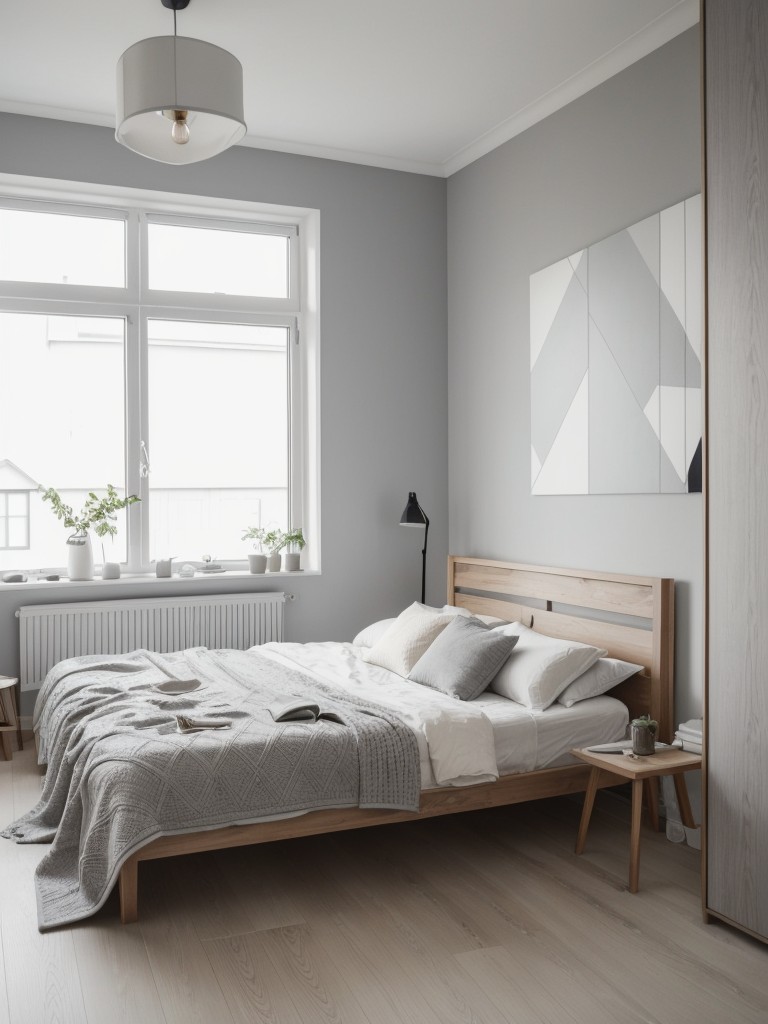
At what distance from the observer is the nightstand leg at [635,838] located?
286 cm

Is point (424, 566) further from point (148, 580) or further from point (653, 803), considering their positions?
point (653, 803)

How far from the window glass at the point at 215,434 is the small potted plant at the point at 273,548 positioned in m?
0.15

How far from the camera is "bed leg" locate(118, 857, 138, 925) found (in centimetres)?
262

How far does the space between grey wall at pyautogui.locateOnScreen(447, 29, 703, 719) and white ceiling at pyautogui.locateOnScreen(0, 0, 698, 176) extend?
0.14 m

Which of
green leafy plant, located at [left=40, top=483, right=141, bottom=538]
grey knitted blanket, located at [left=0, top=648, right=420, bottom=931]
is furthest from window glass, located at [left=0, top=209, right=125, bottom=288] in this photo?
grey knitted blanket, located at [left=0, top=648, right=420, bottom=931]

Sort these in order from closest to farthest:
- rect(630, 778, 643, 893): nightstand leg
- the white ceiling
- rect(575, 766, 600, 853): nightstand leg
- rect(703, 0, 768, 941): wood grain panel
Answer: rect(703, 0, 768, 941): wood grain panel, rect(630, 778, 643, 893): nightstand leg, rect(575, 766, 600, 853): nightstand leg, the white ceiling

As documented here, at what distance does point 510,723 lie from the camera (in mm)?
3246

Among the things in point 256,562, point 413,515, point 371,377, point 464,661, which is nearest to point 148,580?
point 256,562

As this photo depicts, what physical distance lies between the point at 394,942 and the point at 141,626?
2593 millimetres

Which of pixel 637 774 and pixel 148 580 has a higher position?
pixel 148 580

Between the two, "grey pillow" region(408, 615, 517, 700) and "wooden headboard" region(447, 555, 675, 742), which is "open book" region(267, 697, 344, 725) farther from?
"wooden headboard" region(447, 555, 675, 742)

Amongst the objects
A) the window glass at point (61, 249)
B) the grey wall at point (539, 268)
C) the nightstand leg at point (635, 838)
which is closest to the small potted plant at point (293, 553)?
the grey wall at point (539, 268)

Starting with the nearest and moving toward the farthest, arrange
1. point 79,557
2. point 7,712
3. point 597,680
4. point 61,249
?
1. point 597,680
2. point 7,712
3. point 79,557
4. point 61,249

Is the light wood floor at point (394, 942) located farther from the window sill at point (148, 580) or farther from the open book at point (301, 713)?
the window sill at point (148, 580)
